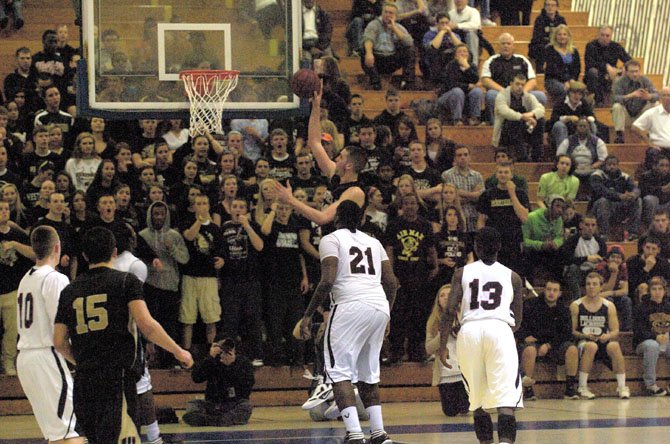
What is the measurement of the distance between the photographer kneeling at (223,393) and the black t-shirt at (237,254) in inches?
74.2

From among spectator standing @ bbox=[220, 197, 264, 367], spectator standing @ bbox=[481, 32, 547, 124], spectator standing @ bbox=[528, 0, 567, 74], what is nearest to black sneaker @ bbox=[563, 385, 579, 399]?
spectator standing @ bbox=[220, 197, 264, 367]

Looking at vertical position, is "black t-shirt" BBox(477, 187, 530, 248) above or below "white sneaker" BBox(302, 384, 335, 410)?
above

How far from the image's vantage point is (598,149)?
59.7ft

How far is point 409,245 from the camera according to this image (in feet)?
49.1

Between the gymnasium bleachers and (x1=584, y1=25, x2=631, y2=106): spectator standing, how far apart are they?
0.42 metres

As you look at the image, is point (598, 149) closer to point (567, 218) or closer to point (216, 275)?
point (567, 218)

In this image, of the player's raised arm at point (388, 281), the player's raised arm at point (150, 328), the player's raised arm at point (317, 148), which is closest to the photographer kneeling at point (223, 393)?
the player's raised arm at point (317, 148)

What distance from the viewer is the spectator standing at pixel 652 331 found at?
614 inches

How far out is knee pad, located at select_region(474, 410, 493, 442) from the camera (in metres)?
9.62

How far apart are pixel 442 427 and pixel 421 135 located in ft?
23.6

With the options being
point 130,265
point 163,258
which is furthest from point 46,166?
point 130,265

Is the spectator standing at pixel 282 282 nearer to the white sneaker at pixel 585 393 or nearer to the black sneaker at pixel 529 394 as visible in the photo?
the black sneaker at pixel 529 394

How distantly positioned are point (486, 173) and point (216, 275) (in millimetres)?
5560

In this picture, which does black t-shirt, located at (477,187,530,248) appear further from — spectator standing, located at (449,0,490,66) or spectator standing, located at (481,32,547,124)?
spectator standing, located at (449,0,490,66)
